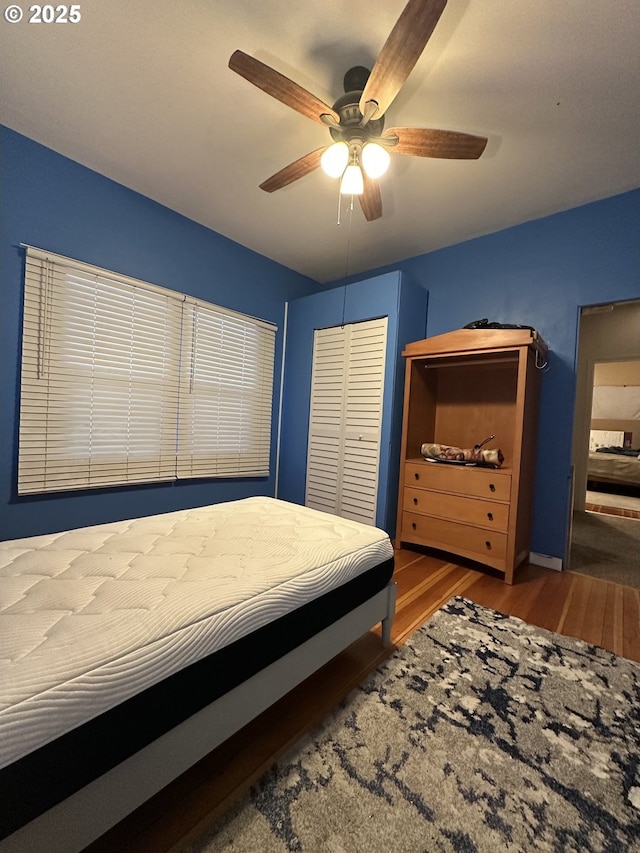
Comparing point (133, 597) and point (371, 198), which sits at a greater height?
point (371, 198)

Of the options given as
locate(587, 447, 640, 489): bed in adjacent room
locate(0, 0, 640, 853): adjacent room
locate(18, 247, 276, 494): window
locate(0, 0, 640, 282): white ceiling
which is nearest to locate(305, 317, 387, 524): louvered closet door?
locate(0, 0, 640, 853): adjacent room

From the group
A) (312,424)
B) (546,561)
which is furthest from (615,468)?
(312,424)

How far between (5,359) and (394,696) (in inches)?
111

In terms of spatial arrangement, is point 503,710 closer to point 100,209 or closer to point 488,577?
point 488,577

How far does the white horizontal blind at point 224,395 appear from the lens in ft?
9.64

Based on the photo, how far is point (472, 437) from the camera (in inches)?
116

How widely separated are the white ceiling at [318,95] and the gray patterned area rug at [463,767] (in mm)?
2704

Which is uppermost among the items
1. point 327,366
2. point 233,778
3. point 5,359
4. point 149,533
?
point 327,366

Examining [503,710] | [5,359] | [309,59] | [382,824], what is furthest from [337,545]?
[5,359]

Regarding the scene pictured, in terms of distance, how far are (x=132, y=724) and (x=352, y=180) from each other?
226 centimetres

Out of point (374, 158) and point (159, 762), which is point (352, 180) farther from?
point (159, 762)

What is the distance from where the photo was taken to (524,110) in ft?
5.62

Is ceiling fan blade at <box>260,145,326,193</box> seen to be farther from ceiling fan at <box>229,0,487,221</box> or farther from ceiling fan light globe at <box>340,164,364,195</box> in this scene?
ceiling fan light globe at <box>340,164,364,195</box>

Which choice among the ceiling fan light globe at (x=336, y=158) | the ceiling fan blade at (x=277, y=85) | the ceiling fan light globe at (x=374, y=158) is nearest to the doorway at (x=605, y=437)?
the ceiling fan light globe at (x=374, y=158)
